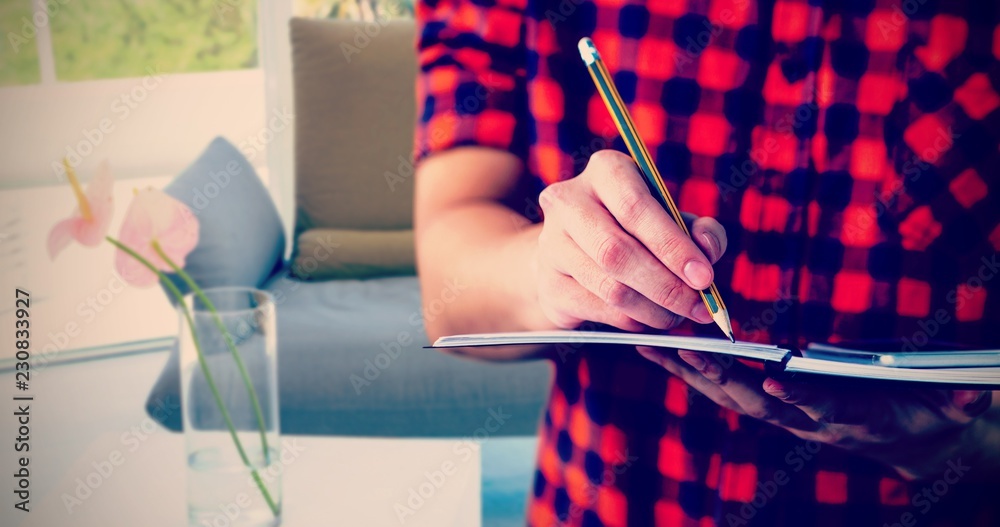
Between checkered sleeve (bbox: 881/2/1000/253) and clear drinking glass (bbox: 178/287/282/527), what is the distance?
0.63 m

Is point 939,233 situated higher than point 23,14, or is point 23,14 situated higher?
point 23,14

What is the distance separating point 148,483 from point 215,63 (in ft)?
7.57

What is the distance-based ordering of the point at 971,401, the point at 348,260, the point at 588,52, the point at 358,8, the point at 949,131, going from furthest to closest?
the point at 358,8 < the point at 348,260 < the point at 949,131 < the point at 971,401 < the point at 588,52

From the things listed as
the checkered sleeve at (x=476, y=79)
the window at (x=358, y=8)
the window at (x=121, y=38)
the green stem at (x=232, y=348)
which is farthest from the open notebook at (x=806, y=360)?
the window at (x=358, y=8)

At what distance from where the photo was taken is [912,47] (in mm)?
624

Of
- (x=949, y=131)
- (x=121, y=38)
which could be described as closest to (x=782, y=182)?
(x=949, y=131)

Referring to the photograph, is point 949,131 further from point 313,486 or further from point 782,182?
point 313,486

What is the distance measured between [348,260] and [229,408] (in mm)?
1318

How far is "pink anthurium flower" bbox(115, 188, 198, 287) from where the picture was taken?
0.84 m

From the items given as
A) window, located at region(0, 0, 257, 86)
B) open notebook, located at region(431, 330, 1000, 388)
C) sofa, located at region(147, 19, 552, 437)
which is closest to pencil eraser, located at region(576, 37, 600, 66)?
open notebook, located at region(431, 330, 1000, 388)

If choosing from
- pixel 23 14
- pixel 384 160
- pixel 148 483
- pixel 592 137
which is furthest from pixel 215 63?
pixel 592 137

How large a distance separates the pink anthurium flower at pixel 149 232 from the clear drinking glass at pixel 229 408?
0.06 metres

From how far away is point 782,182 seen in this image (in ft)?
2.10

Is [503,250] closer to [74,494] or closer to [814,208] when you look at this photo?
[814,208]
